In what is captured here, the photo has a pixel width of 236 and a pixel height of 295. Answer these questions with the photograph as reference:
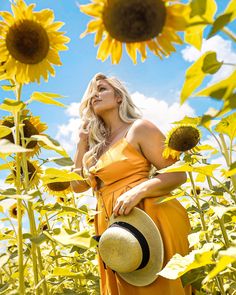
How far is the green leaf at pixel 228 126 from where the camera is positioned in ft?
5.35

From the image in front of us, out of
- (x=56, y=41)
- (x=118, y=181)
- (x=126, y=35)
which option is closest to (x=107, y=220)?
(x=118, y=181)

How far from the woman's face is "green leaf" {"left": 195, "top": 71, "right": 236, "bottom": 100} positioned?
2386 mm

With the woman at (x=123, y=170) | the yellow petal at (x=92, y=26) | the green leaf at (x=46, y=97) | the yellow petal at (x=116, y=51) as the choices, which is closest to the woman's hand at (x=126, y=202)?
the woman at (x=123, y=170)

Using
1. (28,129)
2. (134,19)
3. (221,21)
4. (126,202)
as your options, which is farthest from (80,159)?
(221,21)

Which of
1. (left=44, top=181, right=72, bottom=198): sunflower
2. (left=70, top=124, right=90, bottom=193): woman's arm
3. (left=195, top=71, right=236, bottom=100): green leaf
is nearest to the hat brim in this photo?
(left=70, top=124, right=90, bottom=193): woman's arm

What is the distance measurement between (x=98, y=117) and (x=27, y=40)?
1.98 meters

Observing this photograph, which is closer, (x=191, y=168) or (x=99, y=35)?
(x=99, y=35)

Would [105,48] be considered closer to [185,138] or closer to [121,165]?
[185,138]

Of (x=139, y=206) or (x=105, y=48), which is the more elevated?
(x=139, y=206)

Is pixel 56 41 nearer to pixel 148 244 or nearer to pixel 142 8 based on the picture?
pixel 142 8

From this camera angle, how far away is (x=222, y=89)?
76 cm

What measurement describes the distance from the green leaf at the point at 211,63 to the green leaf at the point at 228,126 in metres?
0.72

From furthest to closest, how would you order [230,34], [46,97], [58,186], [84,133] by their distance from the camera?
[58,186]
[84,133]
[46,97]
[230,34]

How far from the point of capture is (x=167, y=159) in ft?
8.78
